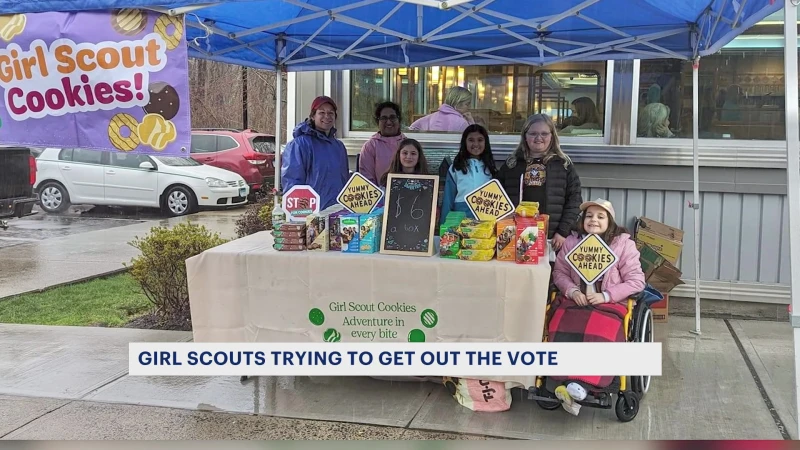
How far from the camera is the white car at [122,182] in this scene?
46.1 feet

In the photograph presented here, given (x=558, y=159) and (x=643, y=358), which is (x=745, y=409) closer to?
(x=643, y=358)

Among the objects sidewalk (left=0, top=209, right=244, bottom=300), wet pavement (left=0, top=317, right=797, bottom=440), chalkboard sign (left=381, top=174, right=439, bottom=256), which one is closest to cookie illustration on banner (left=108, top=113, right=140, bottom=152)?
chalkboard sign (left=381, top=174, right=439, bottom=256)

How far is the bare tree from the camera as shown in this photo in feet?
67.0

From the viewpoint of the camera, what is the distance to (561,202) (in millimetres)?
4672

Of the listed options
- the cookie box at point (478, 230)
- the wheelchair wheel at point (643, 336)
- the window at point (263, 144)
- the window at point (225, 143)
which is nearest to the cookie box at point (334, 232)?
the cookie box at point (478, 230)

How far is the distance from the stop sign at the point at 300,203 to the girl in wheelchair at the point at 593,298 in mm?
1524

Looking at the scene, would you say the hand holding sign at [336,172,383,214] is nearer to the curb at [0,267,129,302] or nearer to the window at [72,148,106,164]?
the curb at [0,267,129,302]

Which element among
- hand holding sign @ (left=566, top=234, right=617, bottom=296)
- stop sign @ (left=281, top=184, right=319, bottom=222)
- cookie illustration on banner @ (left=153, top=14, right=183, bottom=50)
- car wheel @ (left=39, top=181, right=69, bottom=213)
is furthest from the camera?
car wheel @ (left=39, top=181, right=69, bottom=213)

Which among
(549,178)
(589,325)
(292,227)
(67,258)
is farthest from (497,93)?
(67,258)

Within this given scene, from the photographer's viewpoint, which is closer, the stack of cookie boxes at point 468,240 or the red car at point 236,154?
the stack of cookie boxes at point 468,240

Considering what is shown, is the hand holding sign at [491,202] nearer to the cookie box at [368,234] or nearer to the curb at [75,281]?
the cookie box at [368,234]

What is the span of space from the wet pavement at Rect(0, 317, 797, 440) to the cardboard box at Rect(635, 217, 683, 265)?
98 cm

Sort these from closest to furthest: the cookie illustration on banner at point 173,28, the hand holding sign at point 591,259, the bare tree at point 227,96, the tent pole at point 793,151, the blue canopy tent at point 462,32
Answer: the tent pole at point 793,151 < the cookie illustration on banner at point 173,28 < the hand holding sign at point 591,259 < the blue canopy tent at point 462,32 < the bare tree at point 227,96

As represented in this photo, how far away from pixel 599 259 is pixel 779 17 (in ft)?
12.5
